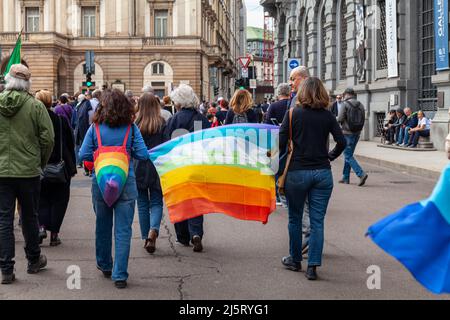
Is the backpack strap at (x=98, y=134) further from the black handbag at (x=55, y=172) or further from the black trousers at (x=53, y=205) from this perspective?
the black trousers at (x=53, y=205)

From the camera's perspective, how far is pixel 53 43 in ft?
206

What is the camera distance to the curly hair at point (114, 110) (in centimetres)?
739

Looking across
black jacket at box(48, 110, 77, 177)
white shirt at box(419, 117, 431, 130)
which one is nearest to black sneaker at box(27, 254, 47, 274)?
black jacket at box(48, 110, 77, 177)

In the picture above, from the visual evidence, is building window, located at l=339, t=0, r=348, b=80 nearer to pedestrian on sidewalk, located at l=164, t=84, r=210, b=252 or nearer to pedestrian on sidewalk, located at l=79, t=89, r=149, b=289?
pedestrian on sidewalk, located at l=164, t=84, r=210, b=252

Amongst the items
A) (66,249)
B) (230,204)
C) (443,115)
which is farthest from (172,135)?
(443,115)

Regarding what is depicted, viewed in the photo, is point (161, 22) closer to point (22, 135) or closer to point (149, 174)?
point (149, 174)

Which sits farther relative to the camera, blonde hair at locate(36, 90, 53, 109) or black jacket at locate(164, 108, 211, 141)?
blonde hair at locate(36, 90, 53, 109)

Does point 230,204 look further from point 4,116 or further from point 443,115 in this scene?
point 443,115

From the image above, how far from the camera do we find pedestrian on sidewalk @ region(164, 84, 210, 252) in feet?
30.0

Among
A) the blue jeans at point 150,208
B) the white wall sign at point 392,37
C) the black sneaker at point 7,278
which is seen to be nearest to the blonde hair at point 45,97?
the blue jeans at point 150,208

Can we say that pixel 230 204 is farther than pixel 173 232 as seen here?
No

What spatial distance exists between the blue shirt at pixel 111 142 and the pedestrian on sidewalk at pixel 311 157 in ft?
4.69

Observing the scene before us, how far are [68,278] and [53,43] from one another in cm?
5769

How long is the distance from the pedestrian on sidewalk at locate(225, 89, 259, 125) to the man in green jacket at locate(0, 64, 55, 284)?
508 centimetres
